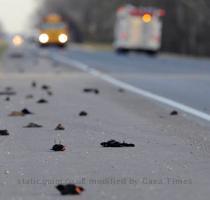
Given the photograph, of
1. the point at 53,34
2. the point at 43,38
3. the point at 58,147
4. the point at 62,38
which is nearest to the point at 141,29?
the point at 62,38

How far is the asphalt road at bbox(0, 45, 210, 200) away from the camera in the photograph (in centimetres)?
797

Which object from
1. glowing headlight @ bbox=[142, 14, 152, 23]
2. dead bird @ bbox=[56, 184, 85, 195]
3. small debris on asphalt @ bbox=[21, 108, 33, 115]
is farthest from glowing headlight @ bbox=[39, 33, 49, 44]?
dead bird @ bbox=[56, 184, 85, 195]

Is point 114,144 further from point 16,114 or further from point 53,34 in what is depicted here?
point 53,34

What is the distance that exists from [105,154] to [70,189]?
2614 mm

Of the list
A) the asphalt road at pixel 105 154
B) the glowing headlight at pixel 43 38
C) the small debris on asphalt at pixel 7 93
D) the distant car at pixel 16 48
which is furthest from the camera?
the glowing headlight at pixel 43 38

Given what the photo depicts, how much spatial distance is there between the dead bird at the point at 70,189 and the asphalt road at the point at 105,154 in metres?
0.06

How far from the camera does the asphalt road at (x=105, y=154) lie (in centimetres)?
797

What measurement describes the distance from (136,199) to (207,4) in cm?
7741

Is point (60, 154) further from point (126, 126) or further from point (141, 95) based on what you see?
point (141, 95)

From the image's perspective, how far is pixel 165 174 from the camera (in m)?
8.84

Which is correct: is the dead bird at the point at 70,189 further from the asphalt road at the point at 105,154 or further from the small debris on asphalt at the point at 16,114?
the small debris on asphalt at the point at 16,114

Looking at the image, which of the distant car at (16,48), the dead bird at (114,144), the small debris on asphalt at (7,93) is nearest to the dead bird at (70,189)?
the dead bird at (114,144)

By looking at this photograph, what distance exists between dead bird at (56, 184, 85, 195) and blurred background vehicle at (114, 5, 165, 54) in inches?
2263

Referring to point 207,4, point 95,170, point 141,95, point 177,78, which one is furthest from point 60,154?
point 207,4
